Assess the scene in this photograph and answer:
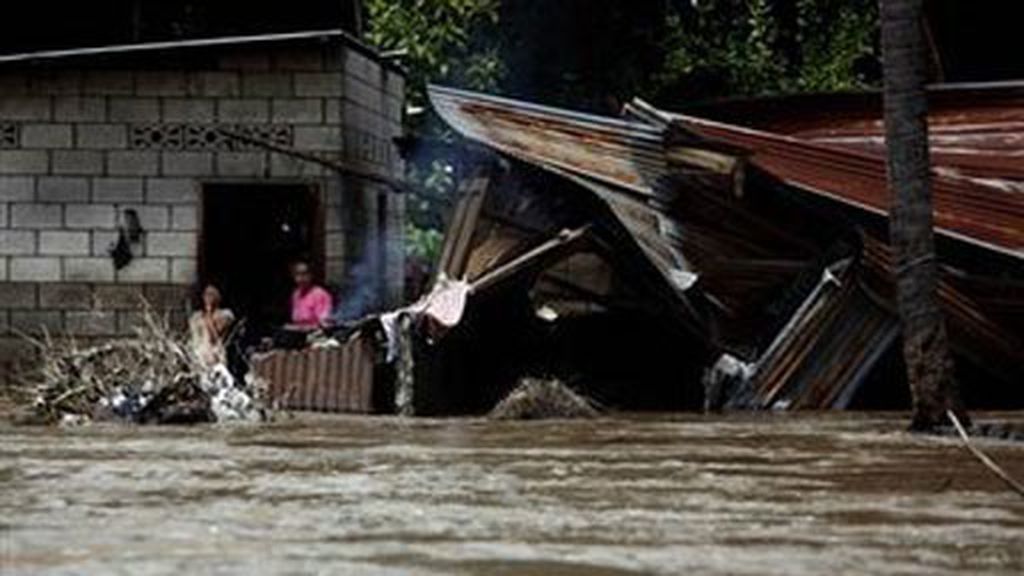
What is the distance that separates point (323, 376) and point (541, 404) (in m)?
2.30

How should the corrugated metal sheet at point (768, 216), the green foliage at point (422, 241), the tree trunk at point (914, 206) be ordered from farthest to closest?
the green foliage at point (422, 241) < the corrugated metal sheet at point (768, 216) < the tree trunk at point (914, 206)

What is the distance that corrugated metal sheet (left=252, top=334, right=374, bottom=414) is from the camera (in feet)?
57.0

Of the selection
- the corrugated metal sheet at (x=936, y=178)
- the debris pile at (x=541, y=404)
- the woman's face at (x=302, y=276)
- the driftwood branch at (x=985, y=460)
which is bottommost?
the debris pile at (x=541, y=404)

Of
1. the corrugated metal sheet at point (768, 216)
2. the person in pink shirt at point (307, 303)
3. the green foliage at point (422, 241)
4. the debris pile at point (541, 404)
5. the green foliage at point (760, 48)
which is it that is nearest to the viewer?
the debris pile at point (541, 404)

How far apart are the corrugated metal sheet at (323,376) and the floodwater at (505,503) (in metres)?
2.92

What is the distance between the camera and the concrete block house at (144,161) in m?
19.5

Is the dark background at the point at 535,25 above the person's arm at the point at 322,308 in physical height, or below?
above

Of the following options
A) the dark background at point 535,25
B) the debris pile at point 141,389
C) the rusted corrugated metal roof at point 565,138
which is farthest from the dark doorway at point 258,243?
the debris pile at point 141,389

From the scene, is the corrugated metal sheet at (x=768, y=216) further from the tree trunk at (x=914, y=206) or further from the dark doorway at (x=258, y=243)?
the tree trunk at (x=914, y=206)

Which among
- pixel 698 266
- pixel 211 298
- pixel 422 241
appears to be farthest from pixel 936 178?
pixel 422 241

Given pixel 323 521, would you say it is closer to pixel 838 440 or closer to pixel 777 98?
pixel 838 440

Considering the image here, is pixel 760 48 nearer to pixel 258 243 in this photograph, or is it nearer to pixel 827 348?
pixel 258 243

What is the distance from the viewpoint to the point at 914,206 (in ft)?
44.7

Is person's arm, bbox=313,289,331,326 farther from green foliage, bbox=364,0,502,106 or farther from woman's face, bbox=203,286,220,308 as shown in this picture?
green foliage, bbox=364,0,502,106
